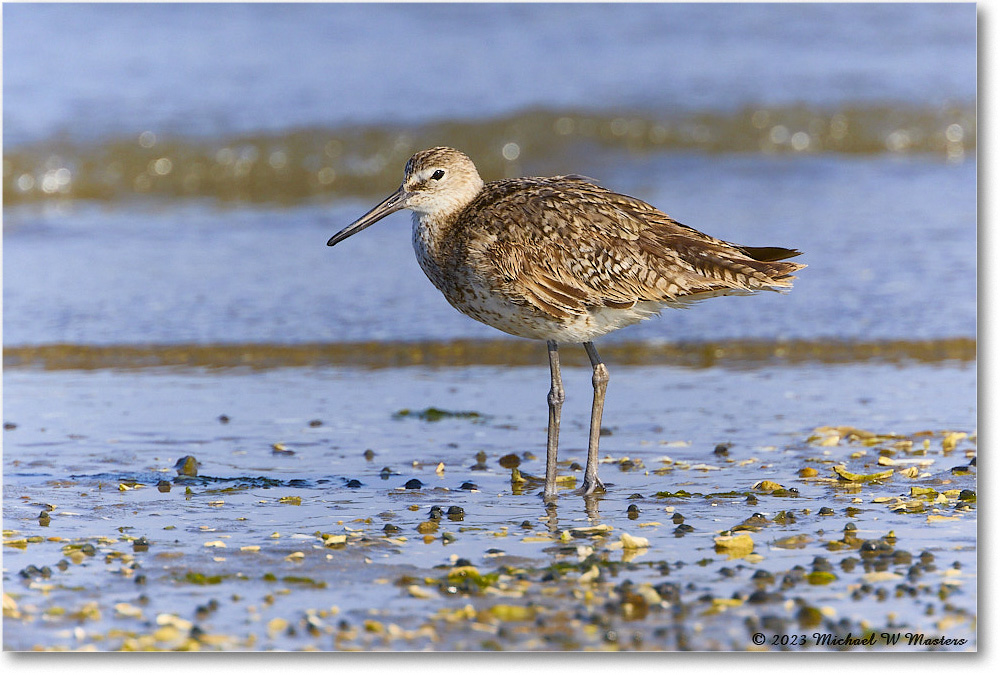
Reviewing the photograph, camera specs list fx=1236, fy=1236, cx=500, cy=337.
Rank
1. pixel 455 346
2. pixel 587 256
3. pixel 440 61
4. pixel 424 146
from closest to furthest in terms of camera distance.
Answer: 1. pixel 587 256
2. pixel 455 346
3. pixel 424 146
4. pixel 440 61

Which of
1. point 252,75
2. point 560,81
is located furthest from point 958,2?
point 252,75

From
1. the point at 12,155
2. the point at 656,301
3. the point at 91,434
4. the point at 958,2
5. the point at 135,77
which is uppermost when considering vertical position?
the point at 958,2

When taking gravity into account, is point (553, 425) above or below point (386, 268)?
below

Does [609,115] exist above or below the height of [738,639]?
above

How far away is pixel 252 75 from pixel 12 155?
3844mm

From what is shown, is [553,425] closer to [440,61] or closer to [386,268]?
[386,268]

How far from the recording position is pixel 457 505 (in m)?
5.93

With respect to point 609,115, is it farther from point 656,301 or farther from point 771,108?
point 656,301

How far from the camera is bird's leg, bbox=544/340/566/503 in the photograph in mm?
6117

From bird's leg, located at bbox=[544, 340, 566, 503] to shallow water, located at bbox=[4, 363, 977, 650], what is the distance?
199 millimetres

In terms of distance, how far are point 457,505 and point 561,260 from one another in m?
1.29

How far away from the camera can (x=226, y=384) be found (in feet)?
27.8

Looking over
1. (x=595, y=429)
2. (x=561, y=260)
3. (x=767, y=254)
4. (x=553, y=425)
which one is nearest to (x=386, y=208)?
(x=561, y=260)

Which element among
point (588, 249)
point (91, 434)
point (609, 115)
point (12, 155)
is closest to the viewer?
point (588, 249)
